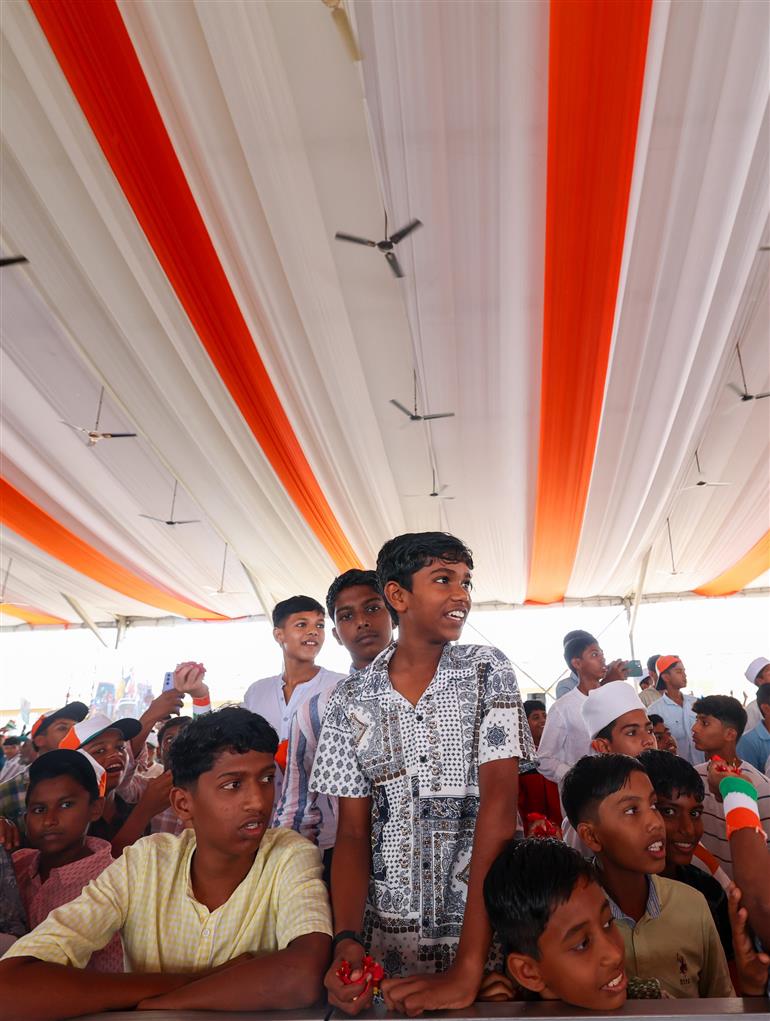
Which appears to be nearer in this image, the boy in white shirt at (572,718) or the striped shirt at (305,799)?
the striped shirt at (305,799)

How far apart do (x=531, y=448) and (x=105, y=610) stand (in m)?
9.35

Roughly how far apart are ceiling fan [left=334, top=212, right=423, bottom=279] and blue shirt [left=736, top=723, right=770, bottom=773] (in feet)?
9.71

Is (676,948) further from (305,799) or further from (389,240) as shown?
(389,240)

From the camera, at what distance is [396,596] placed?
4.03ft

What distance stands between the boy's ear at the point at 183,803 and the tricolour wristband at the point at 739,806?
0.94m

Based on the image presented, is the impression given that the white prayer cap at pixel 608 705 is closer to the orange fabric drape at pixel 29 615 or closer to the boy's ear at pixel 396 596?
the boy's ear at pixel 396 596

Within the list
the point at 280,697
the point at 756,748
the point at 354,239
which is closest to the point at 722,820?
the point at 280,697

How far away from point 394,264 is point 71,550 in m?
5.94

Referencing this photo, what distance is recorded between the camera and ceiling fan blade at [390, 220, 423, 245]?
3.13 metres

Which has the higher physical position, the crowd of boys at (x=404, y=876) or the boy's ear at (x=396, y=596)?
the boy's ear at (x=396, y=596)

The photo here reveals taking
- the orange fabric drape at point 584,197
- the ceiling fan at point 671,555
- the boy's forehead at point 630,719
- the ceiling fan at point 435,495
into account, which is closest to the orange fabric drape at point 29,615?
the ceiling fan at point 435,495

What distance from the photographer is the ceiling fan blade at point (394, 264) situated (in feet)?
10.8

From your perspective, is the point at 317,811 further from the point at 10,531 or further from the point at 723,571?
the point at 723,571

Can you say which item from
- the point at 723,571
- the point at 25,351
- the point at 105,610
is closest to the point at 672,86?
the point at 25,351
